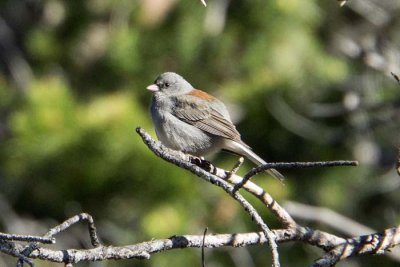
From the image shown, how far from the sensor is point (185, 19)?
5.41m

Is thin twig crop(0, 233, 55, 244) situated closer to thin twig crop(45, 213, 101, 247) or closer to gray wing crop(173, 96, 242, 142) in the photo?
thin twig crop(45, 213, 101, 247)

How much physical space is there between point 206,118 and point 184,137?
8.9 inches

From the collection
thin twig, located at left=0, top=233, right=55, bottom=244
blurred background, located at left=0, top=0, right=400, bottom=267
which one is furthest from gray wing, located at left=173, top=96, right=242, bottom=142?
thin twig, located at left=0, top=233, right=55, bottom=244

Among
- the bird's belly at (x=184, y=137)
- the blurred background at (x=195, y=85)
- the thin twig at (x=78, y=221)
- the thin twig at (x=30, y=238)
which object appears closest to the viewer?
the thin twig at (x=30, y=238)

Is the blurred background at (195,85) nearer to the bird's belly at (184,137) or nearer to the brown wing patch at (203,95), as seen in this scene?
the brown wing patch at (203,95)

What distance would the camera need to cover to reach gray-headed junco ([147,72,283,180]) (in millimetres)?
4016

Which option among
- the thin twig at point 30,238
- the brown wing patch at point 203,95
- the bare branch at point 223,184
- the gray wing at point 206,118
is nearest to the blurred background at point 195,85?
the brown wing patch at point 203,95

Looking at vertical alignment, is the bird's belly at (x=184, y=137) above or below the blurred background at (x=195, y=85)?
below

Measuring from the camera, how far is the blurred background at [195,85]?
500 cm

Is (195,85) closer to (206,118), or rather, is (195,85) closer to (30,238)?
(206,118)

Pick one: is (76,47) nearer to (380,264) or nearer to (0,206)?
(0,206)

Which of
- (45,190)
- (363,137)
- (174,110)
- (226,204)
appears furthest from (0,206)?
(363,137)

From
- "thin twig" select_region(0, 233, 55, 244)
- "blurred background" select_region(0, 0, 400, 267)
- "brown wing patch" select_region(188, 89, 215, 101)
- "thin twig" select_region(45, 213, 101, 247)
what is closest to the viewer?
"thin twig" select_region(0, 233, 55, 244)

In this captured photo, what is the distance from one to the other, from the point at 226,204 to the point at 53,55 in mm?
1851
